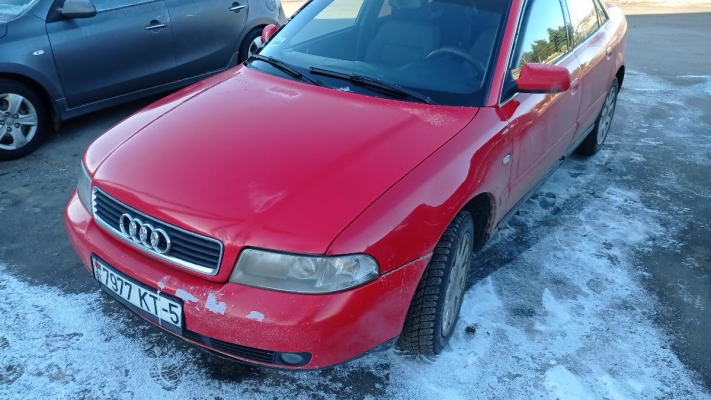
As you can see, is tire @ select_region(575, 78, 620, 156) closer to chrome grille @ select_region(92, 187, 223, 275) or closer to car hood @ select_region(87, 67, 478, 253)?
car hood @ select_region(87, 67, 478, 253)

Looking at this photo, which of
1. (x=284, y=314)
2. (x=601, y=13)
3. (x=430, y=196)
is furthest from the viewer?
(x=601, y=13)

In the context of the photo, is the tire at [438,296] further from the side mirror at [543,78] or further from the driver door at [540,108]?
the side mirror at [543,78]

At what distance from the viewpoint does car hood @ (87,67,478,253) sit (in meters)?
2.07

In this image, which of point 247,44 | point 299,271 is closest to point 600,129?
point 247,44

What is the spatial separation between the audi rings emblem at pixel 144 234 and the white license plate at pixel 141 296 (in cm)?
14

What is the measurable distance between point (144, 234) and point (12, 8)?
3.35 metres

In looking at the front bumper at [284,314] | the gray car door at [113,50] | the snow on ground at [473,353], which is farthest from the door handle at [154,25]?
the front bumper at [284,314]

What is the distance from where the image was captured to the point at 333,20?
11.5 ft

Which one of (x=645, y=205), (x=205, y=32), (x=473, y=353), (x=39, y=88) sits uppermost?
(x=205, y=32)

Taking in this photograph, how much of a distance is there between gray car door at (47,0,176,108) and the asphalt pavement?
403 millimetres

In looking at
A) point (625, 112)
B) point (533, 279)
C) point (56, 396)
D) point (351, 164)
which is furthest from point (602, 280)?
point (625, 112)

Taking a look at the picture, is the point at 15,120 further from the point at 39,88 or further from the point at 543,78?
the point at 543,78

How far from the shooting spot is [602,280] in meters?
3.25

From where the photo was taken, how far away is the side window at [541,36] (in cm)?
303
